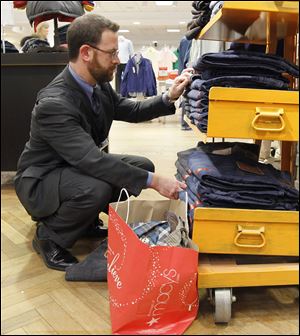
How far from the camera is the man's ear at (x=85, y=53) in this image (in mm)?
1087

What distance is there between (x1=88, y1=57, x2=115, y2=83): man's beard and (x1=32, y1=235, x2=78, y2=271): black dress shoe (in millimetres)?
555

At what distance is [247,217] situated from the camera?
832 mm

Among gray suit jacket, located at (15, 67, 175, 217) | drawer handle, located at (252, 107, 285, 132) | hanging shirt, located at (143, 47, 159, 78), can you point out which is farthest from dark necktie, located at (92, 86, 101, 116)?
hanging shirt, located at (143, 47, 159, 78)

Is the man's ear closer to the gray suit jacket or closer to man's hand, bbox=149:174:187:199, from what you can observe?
the gray suit jacket

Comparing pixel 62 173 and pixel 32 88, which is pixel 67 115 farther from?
pixel 32 88

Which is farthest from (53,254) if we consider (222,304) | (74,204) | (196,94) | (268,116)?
(268,116)

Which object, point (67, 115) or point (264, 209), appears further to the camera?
point (67, 115)

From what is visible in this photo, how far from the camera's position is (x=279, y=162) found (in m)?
1.12

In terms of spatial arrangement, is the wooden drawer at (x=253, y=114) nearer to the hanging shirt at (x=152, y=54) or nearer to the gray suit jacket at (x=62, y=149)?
the gray suit jacket at (x=62, y=149)

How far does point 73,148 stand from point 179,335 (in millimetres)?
564

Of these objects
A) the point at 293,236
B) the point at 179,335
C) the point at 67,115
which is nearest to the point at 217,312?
the point at 179,335

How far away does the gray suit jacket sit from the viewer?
1013 millimetres

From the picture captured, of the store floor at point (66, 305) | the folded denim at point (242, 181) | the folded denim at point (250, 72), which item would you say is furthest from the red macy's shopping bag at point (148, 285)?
the folded denim at point (250, 72)

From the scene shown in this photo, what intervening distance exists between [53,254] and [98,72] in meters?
0.59
